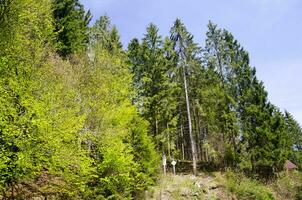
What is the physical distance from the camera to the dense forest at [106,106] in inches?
537

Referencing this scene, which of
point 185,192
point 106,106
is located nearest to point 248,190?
point 185,192

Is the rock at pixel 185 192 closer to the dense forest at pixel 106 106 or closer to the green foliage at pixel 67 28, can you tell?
the dense forest at pixel 106 106

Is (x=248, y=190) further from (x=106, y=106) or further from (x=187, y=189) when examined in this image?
(x=106, y=106)

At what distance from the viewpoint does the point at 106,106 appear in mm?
20531

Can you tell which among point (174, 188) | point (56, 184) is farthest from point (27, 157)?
point (174, 188)

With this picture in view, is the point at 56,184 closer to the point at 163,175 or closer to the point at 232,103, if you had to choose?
the point at 163,175

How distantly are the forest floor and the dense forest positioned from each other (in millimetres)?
1179

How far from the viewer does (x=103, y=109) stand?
65.8ft

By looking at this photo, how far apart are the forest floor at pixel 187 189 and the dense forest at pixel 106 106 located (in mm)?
1179

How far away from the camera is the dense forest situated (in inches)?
537

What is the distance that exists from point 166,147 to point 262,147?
8260 millimetres

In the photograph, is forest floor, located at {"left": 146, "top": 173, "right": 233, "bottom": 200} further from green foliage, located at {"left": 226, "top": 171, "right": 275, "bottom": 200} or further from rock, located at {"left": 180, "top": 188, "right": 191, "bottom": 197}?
green foliage, located at {"left": 226, "top": 171, "right": 275, "bottom": 200}

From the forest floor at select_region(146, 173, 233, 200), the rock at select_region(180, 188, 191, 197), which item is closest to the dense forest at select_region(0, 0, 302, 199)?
the forest floor at select_region(146, 173, 233, 200)

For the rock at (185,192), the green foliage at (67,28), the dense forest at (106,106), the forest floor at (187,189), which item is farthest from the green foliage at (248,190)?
the green foliage at (67,28)
